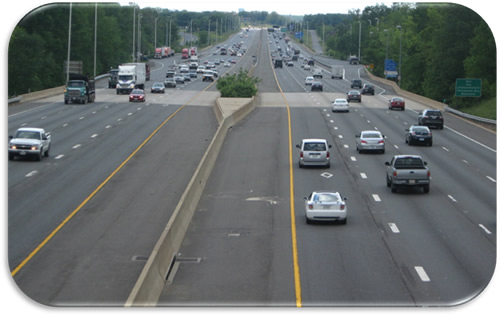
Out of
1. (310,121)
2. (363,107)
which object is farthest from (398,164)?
(363,107)

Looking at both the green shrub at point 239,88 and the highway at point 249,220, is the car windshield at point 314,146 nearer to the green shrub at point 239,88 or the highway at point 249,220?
the highway at point 249,220

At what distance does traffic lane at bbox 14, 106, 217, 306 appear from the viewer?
27.8m

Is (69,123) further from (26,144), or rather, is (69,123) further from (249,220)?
(249,220)

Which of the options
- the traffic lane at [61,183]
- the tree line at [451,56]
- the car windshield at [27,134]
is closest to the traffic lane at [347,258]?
the traffic lane at [61,183]

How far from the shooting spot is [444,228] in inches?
1485

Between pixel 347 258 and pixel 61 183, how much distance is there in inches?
840

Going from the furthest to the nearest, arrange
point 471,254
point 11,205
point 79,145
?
1. point 79,145
2. point 11,205
3. point 471,254

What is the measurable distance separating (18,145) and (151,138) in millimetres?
15242

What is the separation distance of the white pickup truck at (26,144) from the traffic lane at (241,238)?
11.1m

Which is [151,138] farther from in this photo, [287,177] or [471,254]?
[471,254]

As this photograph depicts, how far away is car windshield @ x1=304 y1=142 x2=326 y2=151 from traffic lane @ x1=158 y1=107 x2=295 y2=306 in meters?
2.24

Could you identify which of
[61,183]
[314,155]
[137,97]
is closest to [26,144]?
[61,183]

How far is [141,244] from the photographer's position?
34.8 metres

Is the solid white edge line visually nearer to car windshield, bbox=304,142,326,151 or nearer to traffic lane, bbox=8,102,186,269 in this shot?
traffic lane, bbox=8,102,186,269
